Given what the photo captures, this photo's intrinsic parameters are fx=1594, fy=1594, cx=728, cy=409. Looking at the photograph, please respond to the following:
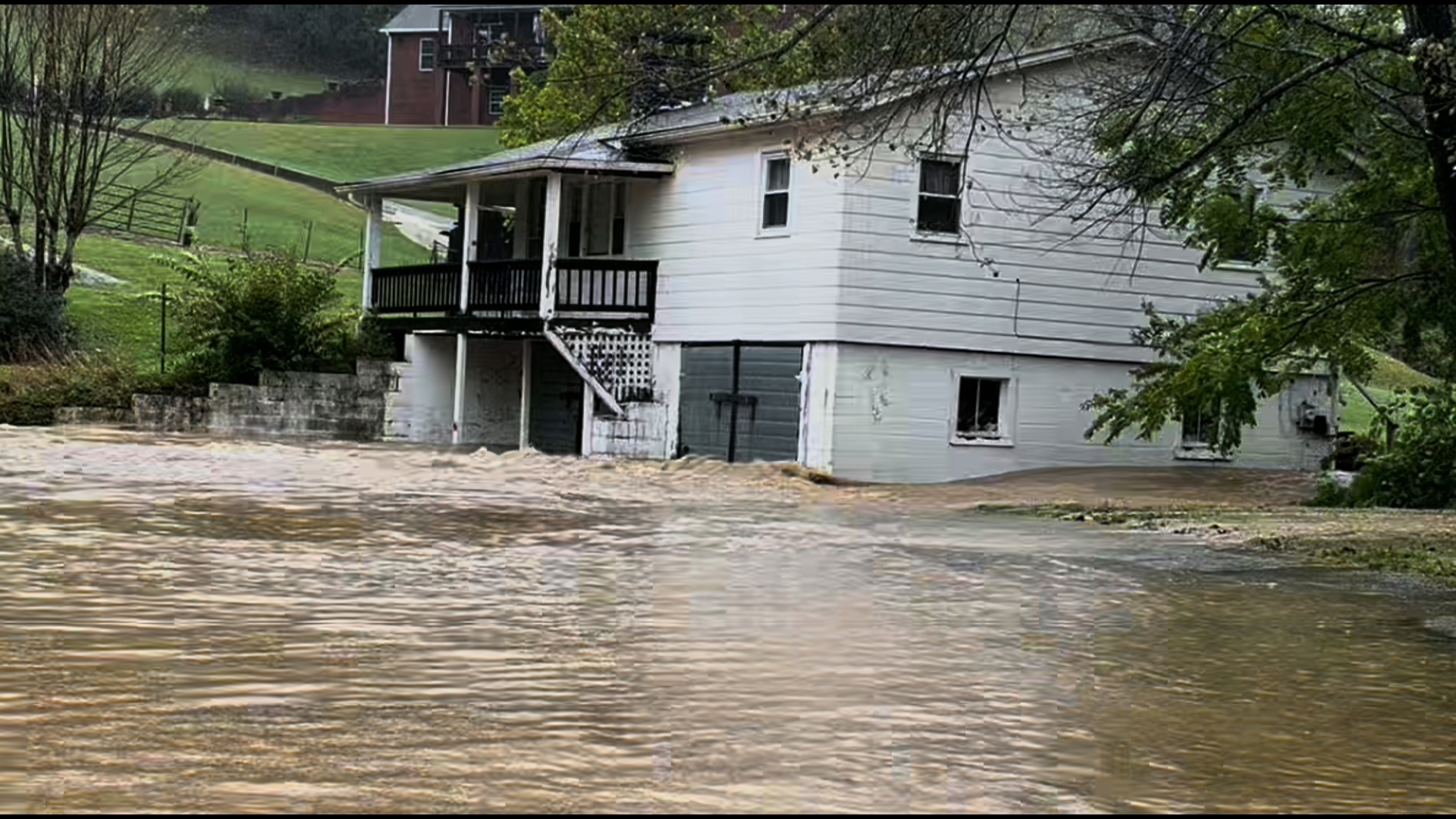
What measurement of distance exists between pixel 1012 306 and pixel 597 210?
7.84 m

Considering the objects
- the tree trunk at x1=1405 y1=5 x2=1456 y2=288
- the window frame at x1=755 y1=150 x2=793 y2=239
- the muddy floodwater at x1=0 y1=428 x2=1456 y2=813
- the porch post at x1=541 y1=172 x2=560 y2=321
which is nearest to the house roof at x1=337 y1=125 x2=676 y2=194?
the porch post at x1=541 y1=172 x2=560 y2=321

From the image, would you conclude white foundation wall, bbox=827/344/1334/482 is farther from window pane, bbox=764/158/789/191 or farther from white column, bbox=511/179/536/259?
white column, bbox=511/179/536/259

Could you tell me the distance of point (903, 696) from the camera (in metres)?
7.06

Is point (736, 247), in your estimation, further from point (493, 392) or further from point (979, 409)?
point (493, 392)

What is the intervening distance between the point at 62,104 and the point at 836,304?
17504 mm

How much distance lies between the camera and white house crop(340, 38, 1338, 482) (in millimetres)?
22000

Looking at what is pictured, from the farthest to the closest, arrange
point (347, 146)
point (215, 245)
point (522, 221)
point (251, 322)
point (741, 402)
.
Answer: point (347, 146) < point (215, 245) < point (522, 221) < point (251, 322) < point (741, 402)

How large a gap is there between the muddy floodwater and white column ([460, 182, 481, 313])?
1307 cm

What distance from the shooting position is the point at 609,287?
25.3m

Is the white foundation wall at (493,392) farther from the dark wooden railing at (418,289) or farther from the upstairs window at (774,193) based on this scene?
the upstairs window at (774,193)

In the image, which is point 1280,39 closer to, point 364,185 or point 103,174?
point 364,185

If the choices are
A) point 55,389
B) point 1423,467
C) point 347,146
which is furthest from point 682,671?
point 347,146

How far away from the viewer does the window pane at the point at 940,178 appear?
22.4m

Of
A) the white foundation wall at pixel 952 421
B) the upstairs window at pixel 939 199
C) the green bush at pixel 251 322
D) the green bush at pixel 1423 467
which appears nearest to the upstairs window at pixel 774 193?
the upstairs window at pixel 939 199
